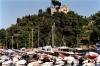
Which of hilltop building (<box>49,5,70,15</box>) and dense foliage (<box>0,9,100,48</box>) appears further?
hilltop building (<box>49,5,70,15</box>)

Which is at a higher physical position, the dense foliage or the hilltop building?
the hilltop building

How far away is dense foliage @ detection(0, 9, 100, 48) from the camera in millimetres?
95938

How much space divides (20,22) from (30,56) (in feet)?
185

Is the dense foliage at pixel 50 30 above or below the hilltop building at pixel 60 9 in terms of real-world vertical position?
below

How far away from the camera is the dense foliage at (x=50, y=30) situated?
95.9 meters

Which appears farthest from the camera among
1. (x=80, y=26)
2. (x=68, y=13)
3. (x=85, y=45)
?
(x=68, y=13)

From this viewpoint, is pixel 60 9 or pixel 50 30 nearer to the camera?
pixel 50 30

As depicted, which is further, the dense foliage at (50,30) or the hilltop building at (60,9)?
the hilltop building at (60,9)

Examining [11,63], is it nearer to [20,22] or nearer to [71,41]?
[71,41]

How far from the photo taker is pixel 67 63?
4881 cm

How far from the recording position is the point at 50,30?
346 ft

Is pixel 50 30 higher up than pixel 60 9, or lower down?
lower down

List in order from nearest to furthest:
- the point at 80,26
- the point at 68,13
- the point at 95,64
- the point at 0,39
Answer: the point at 95,64 → the point at 0,39 → the point at 80,26 → the point at 68,13

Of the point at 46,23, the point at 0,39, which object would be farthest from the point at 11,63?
the point at 46,23
